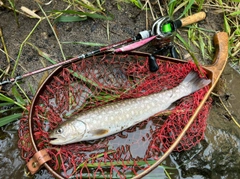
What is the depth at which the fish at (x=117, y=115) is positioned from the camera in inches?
92.8

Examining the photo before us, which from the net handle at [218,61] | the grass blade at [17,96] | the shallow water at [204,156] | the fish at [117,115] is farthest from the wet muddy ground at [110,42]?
the fish at [117,115]

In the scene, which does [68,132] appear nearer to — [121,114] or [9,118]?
[121,114]

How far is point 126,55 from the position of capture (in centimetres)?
268

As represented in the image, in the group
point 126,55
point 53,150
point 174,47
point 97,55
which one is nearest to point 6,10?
point 97,55

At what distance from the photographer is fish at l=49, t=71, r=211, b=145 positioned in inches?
92.8

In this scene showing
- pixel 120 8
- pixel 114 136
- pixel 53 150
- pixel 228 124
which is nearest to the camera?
pixel 53 150

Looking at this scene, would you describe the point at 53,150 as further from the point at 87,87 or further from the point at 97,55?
the point at 97,55

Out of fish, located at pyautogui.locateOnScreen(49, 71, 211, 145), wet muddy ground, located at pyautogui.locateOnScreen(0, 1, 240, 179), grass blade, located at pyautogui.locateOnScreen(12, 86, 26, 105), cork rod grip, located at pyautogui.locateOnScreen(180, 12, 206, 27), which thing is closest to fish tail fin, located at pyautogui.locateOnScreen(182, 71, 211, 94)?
fish, located at pyautogui.locateOnScreen(49, 71, 211, 145)

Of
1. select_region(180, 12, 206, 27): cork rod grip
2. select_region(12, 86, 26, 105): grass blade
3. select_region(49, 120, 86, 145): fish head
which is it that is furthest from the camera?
select_region(180, 12, 206, 27): cork rod grip

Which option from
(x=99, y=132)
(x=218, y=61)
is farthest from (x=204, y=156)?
(x=99, y=132)

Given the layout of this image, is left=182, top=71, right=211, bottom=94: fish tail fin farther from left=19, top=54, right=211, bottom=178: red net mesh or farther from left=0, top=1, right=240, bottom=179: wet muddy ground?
left=0, top=1, right=240, bottom=179: wet muddy ground

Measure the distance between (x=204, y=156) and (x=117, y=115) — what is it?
0.88 m

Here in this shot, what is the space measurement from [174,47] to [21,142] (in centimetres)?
158

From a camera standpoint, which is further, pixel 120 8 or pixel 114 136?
pixel 120 8
